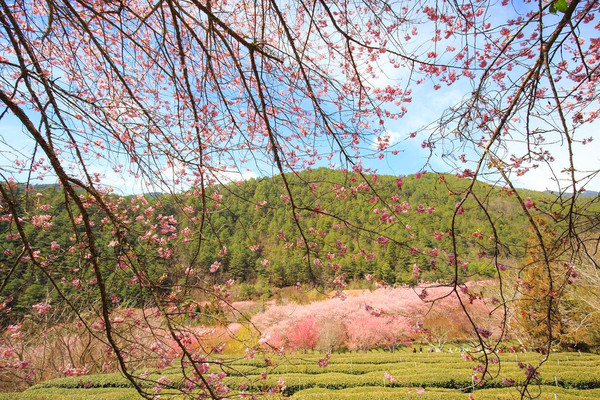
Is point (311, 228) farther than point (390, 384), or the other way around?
point (390, 384)

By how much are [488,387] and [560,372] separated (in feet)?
5.37

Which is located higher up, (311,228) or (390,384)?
(311,228)

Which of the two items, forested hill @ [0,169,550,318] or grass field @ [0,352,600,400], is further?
grass field @ [0,352,600,400]

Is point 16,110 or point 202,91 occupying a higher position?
point 202,91

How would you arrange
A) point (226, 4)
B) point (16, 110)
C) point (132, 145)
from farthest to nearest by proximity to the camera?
point (226, 4)
point (132, 145)
point (16, 110)

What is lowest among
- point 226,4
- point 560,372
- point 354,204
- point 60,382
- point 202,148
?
point 60,382

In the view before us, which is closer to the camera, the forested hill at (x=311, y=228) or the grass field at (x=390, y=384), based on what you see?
the forested hill at (x=311, y=228)

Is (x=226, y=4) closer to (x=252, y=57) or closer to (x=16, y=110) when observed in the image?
(x=252, y=57)

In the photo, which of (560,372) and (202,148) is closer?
(202,148)

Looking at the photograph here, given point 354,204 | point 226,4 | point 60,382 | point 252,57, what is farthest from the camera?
point 60,382

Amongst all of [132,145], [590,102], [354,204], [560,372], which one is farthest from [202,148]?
[560,372]

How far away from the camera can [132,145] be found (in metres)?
1.81

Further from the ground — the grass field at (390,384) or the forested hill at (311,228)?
the forested hill at (311,228)

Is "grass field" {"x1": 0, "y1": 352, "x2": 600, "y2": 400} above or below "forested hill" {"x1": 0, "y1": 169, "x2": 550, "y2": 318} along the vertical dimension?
below
